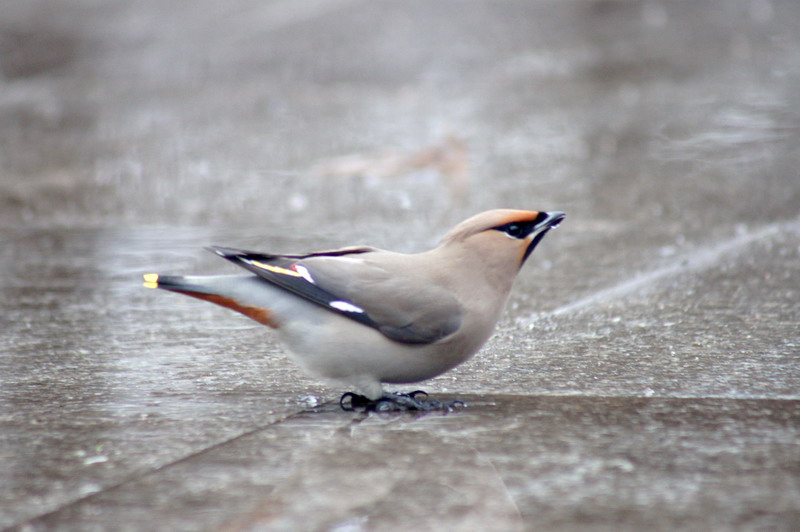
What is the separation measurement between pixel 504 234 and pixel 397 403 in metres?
0.64

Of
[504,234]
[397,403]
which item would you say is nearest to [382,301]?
[397,403]

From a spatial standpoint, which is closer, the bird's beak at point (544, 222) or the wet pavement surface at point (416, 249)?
the wet pavement surface at point (416, 249)

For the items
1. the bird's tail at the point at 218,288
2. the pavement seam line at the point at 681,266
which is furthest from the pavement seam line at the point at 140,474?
the pavement seam line at the point at 681,266

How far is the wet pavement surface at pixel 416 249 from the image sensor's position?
106 inches

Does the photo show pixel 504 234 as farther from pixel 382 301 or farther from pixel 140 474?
pixel 140 474

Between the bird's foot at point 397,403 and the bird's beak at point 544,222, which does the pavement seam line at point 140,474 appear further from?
the bird's beak at point 544,222

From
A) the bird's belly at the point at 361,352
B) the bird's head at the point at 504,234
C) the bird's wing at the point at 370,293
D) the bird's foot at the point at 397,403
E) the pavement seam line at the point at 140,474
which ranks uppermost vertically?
the bird's head at the point at 504,234

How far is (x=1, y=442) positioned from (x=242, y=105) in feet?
20.9

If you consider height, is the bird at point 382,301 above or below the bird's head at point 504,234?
below

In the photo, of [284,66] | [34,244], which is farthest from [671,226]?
[284,66]

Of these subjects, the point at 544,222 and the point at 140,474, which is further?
the point at 544,222

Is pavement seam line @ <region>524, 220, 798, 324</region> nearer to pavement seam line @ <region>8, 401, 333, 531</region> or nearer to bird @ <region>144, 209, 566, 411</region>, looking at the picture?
bird @ <region>144, 209, 566, 411</region>

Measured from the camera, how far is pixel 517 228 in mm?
3516

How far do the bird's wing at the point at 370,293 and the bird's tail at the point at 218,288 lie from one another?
67mm
